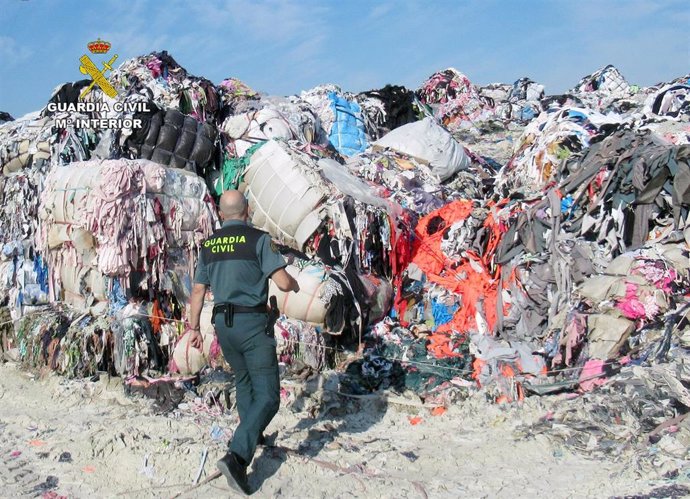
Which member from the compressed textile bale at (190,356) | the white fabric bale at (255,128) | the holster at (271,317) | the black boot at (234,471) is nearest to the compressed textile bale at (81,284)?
the compressed textile bale at (190,356)

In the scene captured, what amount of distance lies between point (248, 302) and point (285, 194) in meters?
2.51

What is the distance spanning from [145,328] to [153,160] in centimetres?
162

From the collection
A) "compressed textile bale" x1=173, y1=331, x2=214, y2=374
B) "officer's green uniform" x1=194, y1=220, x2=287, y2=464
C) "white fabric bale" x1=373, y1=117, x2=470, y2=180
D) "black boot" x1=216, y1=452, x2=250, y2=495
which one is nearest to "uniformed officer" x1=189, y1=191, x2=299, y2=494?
"officer's green uniform" x1=194, y1=220, x2=287, y2=464

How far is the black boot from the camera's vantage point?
11.6 ft

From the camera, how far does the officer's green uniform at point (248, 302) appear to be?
12.4 feet

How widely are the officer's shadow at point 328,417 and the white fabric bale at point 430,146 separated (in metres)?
3.05

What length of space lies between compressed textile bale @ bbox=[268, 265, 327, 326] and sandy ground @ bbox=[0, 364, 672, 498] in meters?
0.58

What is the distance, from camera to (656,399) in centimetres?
429

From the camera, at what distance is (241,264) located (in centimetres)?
381

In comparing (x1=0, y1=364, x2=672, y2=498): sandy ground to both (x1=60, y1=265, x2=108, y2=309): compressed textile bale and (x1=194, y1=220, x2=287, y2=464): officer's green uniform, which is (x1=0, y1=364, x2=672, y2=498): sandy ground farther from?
(x1=60, y1=265, x2=108, y2=309): compressed textile bale

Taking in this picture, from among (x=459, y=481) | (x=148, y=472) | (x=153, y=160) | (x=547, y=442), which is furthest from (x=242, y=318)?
(x=153, y=160)

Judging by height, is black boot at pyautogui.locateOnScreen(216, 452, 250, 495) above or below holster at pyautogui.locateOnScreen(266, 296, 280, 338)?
below

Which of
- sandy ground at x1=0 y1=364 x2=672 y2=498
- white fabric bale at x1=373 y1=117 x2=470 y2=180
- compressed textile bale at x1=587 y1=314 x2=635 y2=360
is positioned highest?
white fabric bale at x1=373 y1=117 x2=470 y2=180

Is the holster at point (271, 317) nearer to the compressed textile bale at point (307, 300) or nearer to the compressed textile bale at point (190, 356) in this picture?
the compressed textile bale at point (307, 300)
